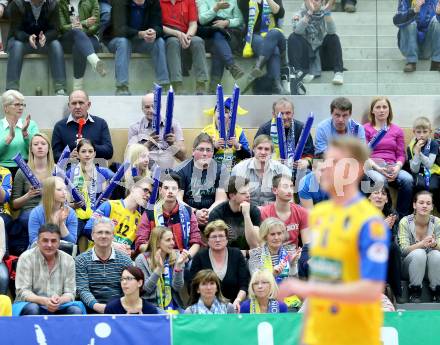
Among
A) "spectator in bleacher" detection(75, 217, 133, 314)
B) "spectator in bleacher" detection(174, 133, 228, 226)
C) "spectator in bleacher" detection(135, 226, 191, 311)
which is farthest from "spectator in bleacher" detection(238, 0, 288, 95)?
"spectator in bleacher" detection(75, 217, 133, 314)

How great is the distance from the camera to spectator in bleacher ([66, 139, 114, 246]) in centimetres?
1188

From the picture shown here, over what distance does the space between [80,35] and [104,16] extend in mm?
361

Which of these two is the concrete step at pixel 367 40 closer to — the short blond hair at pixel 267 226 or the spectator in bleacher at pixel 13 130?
the short blond hair at pixel 267 226

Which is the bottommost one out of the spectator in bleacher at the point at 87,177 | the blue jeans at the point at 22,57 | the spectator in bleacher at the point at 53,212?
the spectator in bleacher at the point at 53,212

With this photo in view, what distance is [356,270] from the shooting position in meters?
5.79

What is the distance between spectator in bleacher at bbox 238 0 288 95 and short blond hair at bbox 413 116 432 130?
161cm

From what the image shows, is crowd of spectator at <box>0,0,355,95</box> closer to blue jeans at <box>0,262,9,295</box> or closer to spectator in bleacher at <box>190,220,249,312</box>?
spectator in bleacher at <box>190,220,249,312</box>

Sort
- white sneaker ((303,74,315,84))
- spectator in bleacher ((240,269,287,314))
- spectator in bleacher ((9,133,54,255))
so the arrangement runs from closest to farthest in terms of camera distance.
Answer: spectator in bleacher ((240,269,287,314)) → spectator in bleacher ((9,133,54,255)) → white sneaker ((303,74,315,84))

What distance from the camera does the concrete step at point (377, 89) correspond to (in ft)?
44.5

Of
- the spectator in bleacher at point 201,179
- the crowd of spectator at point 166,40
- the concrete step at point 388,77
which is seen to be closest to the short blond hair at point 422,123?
the concrete step at point 388,77

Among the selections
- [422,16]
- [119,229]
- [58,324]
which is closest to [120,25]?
[119,229]

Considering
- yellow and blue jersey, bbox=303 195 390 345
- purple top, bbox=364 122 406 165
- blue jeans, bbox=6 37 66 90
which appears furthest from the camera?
blue jeans, bbox=6 37 66 90

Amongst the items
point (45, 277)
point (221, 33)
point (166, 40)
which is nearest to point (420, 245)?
point (221, 33)

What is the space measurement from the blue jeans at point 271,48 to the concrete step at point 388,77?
646mm
